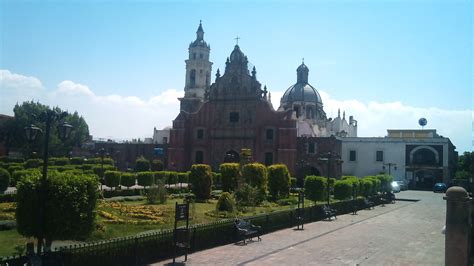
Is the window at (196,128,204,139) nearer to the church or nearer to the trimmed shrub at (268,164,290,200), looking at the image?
the church

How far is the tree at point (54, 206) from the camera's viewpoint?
34.7 feet

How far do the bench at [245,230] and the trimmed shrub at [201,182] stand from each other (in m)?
12.3

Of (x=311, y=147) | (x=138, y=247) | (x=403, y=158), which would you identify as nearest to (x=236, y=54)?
(x=311, y=147)

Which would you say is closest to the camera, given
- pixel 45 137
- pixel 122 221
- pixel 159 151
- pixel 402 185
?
pixel 45 137

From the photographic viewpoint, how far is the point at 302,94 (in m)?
64.5

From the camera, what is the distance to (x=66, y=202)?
10.7 m

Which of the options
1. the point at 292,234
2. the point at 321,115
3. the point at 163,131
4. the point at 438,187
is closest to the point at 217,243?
the point at 292,234

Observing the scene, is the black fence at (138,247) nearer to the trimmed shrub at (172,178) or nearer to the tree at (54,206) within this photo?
the tree at (54,206)

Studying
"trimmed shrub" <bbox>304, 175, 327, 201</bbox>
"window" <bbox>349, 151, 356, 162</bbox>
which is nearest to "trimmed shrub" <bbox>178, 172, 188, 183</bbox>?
"trimmed shrub" <bbox>304, 175, 327, 201</bbox>

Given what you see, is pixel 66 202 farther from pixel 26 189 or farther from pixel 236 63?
pixel 236 63

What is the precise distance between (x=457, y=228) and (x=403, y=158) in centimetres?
4780

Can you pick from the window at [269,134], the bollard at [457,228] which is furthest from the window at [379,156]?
the bollard at [457,228]

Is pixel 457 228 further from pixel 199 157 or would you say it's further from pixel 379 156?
pixel 379 156

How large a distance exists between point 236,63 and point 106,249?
41.4 meters
